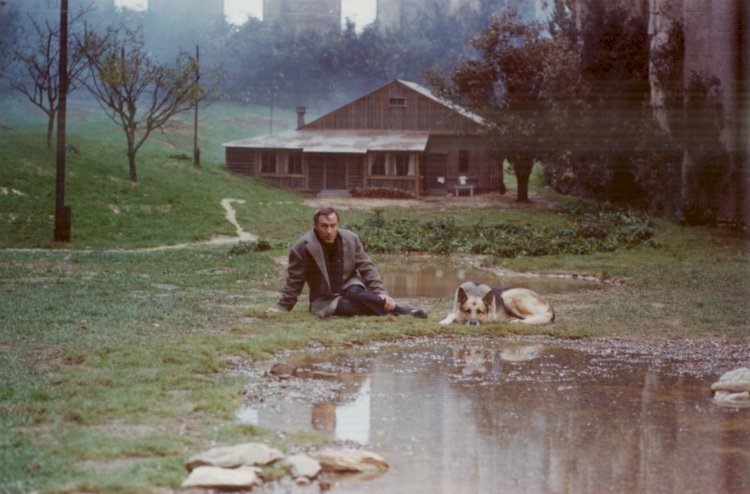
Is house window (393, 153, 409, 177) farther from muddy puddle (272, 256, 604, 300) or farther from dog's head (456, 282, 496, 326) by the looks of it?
dog's head (456, 282, 496, 326)

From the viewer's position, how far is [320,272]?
1347cm

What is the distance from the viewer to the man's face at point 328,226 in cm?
1303

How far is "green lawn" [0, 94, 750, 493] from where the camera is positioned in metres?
6.99

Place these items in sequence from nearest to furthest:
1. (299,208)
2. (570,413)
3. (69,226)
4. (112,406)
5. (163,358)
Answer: (112,406)
(570,413)
(163,358)
(69,226)
(299,208)

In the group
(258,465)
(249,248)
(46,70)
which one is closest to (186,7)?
(46,70)

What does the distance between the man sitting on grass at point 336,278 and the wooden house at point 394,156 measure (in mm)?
41299

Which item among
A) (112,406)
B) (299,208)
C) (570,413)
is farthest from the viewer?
(299,208)

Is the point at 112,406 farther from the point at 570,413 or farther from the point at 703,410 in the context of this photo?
the point at 703,410

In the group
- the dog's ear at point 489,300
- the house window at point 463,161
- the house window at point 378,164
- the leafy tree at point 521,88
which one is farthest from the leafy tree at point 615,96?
the dog's ear at point 489,300

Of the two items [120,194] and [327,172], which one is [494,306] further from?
[327,172]

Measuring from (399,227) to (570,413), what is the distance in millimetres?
23245

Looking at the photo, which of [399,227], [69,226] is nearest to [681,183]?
[399,227]

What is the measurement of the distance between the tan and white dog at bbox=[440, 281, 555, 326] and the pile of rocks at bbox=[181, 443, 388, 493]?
253 inches

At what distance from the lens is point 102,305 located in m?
14.5
